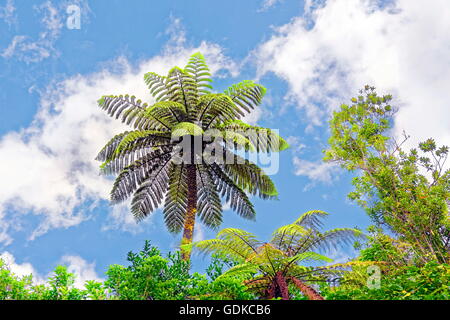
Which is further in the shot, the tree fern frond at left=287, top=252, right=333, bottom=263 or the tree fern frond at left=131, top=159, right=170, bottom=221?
the tree fern frond at left=131, top=159, right=170, bottom=221

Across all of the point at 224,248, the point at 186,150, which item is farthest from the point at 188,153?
the point at 224,248

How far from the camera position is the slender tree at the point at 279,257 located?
7156 millimetres

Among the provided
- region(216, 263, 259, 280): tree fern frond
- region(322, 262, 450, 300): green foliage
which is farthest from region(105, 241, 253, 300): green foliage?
region(322, 262, 450, 300): green foliage

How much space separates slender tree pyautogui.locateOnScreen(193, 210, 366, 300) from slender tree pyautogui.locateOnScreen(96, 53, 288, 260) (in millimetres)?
2718

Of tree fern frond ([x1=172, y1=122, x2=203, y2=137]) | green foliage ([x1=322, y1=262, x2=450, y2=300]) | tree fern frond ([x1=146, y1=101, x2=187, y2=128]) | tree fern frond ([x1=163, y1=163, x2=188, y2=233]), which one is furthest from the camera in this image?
tree fern frond ([x1=163, y1=163, x2=188, y2=233])

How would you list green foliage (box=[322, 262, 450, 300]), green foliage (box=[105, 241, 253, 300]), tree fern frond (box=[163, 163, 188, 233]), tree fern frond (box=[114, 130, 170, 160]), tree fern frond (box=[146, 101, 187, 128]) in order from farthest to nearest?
tree fern frond (box=[163, 163, 188, 233])
tree fern frond (box=[146, 101, 187, 128])
tree fern frond (box=[114, 130, 170, 160])
green foliage (box=[105, 241, 253, 300])
green foliage (box=[322, 262, 450, 300])

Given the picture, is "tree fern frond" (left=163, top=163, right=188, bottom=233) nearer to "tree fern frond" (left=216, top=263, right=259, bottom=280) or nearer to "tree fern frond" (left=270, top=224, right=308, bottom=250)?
"tree fern frond" (left=270, top=224, right=308, bottom=250)

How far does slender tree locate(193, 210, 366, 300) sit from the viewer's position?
7.16 meters

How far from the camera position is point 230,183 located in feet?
38.9

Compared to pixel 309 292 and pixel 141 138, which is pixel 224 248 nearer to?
pixel 309 292
